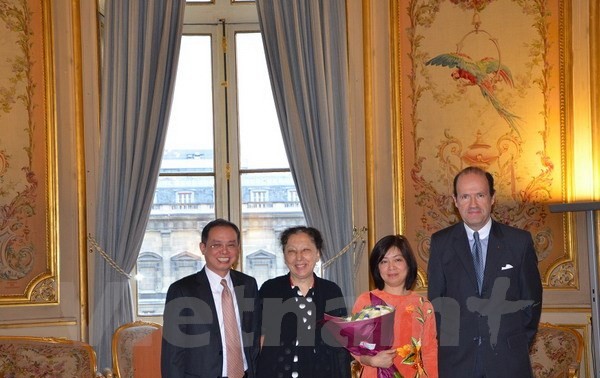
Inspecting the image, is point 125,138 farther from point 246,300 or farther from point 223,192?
point 246,300

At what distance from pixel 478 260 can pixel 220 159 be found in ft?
9.00

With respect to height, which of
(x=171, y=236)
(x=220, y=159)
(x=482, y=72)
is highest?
(x=482, y=72)

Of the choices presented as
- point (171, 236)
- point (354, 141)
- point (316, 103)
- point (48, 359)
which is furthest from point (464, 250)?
point (171, 236)

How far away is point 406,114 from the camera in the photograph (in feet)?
17.4

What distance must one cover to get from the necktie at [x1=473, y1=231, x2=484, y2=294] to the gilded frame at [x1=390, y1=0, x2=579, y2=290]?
2.02m

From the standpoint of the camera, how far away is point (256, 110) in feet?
18.8

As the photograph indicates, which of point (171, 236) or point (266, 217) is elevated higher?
point (266, 217)

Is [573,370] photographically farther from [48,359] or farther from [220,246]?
[48,359]

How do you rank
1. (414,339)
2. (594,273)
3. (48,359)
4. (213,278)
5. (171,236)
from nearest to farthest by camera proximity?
(414,339) < (213,278) < (48,359) < (594,273) < (171,236)

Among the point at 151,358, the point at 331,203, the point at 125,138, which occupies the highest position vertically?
the point at 125,138

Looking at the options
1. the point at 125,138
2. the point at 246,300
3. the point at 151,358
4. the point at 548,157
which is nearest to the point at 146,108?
the point at 125,138

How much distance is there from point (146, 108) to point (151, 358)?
1.53m

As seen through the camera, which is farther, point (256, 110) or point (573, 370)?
point (256, 110)

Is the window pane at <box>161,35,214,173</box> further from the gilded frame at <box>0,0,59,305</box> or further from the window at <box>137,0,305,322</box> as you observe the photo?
the gilded frame at <box>0,0,59,305</box>
